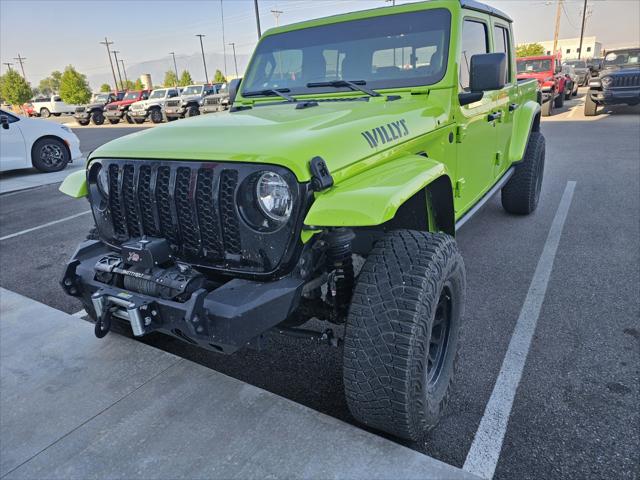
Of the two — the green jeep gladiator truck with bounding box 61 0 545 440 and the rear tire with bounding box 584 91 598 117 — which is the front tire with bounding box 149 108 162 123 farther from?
the green jeep gladiator truck with bounding box 61 0 545 440

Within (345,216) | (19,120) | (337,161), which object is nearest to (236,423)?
(345,216)

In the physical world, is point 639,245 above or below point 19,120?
below

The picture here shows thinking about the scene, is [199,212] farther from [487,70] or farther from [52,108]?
[52,108]

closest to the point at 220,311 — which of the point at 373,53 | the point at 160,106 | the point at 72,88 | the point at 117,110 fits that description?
the point at 373,53

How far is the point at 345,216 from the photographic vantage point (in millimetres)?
1771

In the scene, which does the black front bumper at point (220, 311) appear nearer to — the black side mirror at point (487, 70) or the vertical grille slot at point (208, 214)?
the vertical grille slot at point (208, 214)

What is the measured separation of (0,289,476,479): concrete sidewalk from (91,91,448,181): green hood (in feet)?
3.85

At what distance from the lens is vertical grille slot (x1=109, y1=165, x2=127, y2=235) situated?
2385 millimetres

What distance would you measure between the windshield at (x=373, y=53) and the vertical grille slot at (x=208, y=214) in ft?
4.56

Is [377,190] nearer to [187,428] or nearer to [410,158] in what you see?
[410,158]

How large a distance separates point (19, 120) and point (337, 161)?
31.6 feet

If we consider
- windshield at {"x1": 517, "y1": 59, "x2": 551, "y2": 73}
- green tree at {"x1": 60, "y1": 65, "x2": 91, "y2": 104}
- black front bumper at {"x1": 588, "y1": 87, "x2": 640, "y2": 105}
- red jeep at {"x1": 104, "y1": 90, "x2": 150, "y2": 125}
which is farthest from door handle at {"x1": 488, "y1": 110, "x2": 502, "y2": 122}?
green tree at {"x1": 60, "y1": 65, "x2": 91, "y2": 104}

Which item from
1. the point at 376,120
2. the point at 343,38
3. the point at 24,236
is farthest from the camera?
the point at 24,236

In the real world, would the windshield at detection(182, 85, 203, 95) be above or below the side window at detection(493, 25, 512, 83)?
below
